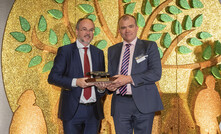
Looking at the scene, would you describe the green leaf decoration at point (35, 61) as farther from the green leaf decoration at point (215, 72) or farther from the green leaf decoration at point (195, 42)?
the green leaf decoration at point (215, 72)

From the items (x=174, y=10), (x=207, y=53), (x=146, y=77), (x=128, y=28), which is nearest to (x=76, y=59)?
(x=128, y=28)

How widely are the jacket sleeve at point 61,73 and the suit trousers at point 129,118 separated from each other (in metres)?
0.50

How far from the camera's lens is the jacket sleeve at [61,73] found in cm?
226

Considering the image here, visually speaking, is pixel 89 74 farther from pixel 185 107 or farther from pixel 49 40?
pixel 185 107

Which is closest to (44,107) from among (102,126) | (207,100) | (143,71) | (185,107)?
(102,126)

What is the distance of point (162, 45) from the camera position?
334cm

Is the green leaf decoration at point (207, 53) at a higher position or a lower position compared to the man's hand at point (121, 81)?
higher

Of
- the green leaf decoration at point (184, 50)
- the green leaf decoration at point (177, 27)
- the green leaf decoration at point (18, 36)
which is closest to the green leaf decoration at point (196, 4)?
the green leaf decoration at point (177, 27)

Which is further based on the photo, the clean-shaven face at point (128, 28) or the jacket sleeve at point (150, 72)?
the clean-shaven face at point (128, 28)

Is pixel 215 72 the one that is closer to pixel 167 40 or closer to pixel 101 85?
pixel 167 40

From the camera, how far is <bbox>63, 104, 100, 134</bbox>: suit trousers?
89.2 inches

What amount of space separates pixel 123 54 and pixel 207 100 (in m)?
1.55

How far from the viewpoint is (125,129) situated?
2279mm

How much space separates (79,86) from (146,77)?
60 cm
